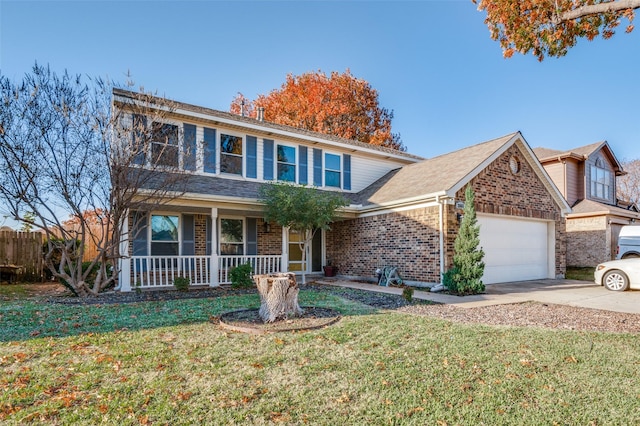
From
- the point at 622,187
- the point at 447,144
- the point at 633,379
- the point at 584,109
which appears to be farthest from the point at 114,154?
the point at 622,187

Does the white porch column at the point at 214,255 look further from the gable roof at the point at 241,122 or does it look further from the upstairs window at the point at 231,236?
the gable roof at the point at 241,122

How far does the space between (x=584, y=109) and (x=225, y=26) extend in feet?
43.6

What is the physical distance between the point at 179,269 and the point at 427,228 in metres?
7.30

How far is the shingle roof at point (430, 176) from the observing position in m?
11.2

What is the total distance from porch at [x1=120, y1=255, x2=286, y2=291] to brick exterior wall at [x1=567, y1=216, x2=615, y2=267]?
14380mm

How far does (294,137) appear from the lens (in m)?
13.7

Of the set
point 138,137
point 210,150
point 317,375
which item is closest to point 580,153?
point 210,150

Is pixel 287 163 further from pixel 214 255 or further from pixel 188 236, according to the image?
pixel 214 255

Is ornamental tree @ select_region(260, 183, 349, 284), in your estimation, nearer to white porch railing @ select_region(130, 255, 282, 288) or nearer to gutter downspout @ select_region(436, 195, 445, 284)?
white porch railing @ select_region(130, 255, 282, 288)

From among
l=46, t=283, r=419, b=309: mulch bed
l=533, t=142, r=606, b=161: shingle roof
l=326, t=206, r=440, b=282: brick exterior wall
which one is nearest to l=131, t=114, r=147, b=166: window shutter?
l=46, t=283, r=419, b=309: mulch bed

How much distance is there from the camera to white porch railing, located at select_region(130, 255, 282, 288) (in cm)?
1027

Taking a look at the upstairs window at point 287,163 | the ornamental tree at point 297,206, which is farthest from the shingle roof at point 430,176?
the upstairs window at point 287,163

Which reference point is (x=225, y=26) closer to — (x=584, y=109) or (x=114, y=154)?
(x=114, y=154)

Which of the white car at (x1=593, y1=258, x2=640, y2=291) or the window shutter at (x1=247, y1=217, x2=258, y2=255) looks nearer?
the white car at (x1=593, y1=258, x2=640, y2=291)
